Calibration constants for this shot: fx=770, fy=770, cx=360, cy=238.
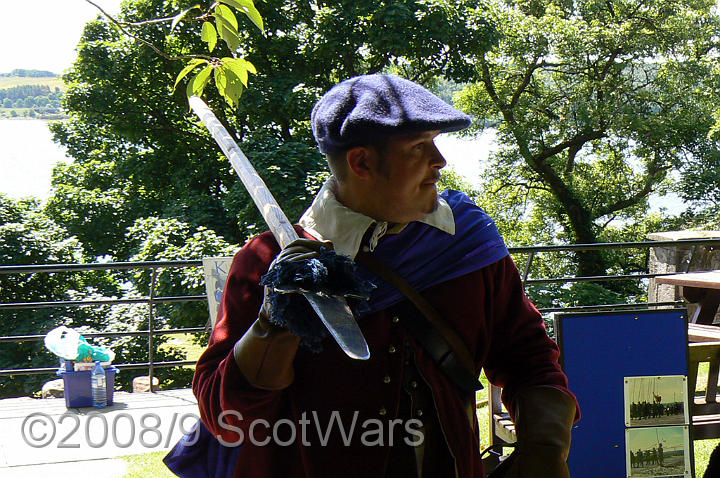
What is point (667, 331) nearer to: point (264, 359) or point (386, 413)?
point (386, 413)

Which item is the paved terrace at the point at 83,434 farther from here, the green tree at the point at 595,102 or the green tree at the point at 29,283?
the green tree at the point at 595,102

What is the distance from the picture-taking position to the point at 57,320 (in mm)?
13836

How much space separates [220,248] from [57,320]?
3.17 meters

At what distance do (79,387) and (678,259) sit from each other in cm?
682

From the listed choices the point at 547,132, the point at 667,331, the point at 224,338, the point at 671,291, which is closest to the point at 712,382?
the point at 667,331

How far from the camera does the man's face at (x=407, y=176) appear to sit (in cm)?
152

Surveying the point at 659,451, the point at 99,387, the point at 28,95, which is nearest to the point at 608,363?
the point at 659,451

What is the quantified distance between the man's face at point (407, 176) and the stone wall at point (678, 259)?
693cm

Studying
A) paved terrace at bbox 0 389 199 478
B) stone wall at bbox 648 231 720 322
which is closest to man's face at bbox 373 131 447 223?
paved terrace at bbox 0 389 199 478

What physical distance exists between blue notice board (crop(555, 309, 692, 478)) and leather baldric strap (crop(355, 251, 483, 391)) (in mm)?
1923

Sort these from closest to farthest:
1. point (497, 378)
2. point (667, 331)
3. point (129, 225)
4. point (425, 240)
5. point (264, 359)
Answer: point (264, 359), point (425, 240), point (497, 378), point (667, 331), point (129, 225)

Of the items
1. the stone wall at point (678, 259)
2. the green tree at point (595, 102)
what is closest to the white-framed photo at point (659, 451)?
the stone wall at point (678, 259)

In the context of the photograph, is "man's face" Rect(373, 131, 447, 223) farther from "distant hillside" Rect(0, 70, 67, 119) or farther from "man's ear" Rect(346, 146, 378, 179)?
"distant hillside" Rect(0, 70, 67, 119)

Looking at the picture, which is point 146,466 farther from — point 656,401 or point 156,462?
point 656,401
